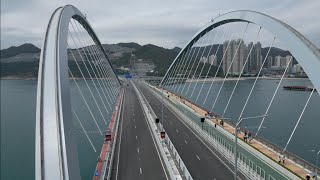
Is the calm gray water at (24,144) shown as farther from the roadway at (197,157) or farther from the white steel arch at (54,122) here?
the white steel arch at (54,122)

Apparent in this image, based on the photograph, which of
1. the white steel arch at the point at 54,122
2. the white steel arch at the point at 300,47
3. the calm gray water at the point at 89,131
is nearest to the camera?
the white steel arch at the point at 54,122

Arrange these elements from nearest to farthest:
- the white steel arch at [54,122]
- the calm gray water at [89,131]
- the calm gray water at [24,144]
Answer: the white steel arch at [54,122]
the calm gray water at [24,144]
the calm gray water at [89,131]

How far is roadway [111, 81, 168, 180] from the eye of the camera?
25.5 m

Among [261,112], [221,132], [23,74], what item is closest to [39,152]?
[221,132]

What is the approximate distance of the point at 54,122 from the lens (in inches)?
548

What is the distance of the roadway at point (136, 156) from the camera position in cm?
2555

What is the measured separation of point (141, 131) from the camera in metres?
42.7

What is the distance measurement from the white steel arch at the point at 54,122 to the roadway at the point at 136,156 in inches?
415

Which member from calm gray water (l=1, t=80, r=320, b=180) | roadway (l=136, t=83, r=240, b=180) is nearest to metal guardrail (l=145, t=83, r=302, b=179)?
roadway (l=136, t=83, r=240, b=180)

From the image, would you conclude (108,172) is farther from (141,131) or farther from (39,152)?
(141,131)

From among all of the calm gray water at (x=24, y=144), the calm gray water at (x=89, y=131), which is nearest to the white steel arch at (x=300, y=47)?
the calm gray water at (x=89, y=131)

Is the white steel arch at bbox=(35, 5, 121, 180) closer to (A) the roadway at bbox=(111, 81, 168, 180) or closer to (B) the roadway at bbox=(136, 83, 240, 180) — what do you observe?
(A) the roadway at bbox=(111, 81, 168, 180)

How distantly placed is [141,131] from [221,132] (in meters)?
10.8

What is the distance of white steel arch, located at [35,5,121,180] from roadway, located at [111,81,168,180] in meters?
10.5
